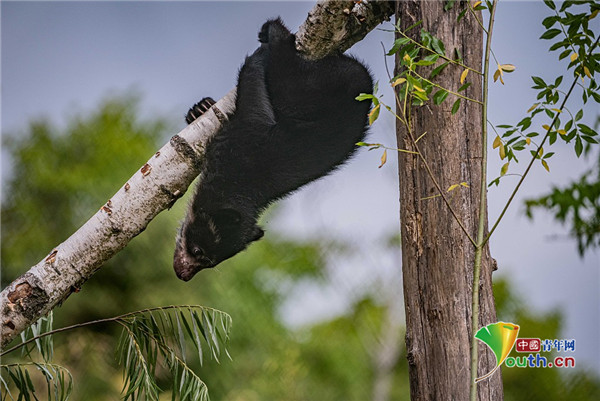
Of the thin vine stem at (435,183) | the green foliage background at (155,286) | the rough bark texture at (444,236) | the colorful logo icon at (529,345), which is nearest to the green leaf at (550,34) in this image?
the rough bark texture at (444,236)

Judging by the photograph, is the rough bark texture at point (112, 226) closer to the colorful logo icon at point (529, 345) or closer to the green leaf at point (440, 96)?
the green leaf at point (440, 96)

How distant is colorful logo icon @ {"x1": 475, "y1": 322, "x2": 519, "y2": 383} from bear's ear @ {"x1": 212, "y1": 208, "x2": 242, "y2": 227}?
113cm

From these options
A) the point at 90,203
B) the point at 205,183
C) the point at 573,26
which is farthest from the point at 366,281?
the point at 573,26

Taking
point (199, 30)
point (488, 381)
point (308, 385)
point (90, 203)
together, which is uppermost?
point (90, 203)

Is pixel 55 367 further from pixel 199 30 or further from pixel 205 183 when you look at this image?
pixel 199 30

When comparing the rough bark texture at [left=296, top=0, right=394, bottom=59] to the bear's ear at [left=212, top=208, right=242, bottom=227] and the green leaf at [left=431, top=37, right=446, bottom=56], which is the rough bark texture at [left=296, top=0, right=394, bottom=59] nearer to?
the green leaf at [left=431, top=37, right=446, bottom=56]

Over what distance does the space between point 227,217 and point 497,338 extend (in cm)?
118

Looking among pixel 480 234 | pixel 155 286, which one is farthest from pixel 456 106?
pixel 155 286

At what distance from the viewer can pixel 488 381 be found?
160cm

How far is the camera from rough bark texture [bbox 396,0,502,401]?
1.59m

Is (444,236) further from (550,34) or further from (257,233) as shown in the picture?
(257,233)

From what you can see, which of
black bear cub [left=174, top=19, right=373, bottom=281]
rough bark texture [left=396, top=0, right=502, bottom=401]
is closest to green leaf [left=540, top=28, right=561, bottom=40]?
rough bark texture [left=396, top=0, right=502, bottom=401]

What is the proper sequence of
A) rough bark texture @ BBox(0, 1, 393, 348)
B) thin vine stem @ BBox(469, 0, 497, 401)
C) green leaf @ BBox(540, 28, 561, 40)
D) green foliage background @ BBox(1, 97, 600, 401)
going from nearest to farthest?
thin vine stem @ BBox(469, 0, 497, 401)
green leaf @ BBox(540, 28, 561, 40)
rough bark texture @ BBox(0, 1, 393, 348)
green foliage background @ BBox(1, 97, 600, 401)

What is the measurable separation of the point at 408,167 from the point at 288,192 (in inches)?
34.8
